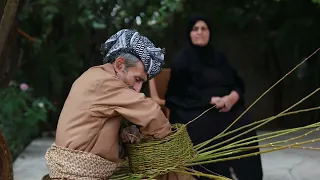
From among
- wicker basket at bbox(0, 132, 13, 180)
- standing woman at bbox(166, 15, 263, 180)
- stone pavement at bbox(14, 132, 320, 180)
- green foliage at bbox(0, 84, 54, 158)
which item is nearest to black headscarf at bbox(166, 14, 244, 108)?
standing woman at bbox(166, 15, 263, 180)

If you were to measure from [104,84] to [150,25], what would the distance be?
4.36 meters

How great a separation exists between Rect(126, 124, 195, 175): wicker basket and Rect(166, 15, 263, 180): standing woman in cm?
159

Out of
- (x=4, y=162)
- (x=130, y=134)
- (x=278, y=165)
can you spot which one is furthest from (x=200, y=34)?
(x=130, y=134)

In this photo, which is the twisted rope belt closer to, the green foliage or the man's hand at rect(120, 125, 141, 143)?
the man's hand at rect(120, 125, 141, 143)

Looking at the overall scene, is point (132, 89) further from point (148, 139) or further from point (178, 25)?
point (178, 25)

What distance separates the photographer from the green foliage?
4824 millimetres

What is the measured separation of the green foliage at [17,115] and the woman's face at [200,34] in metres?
1.99

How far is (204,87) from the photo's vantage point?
3.43m

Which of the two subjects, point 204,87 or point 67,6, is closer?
point 204,87

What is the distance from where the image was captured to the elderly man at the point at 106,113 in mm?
1645

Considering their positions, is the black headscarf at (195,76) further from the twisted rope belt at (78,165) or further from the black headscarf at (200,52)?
the twisted rope belt at (78,165)

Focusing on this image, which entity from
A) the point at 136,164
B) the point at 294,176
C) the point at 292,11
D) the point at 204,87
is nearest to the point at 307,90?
the point at 292,11

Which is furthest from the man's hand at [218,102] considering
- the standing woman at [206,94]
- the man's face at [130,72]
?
the man's face at [130,72]

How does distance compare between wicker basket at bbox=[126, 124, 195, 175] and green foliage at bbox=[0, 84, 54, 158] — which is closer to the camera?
wicker basket at bbox=[126, 124, 195, 175]
